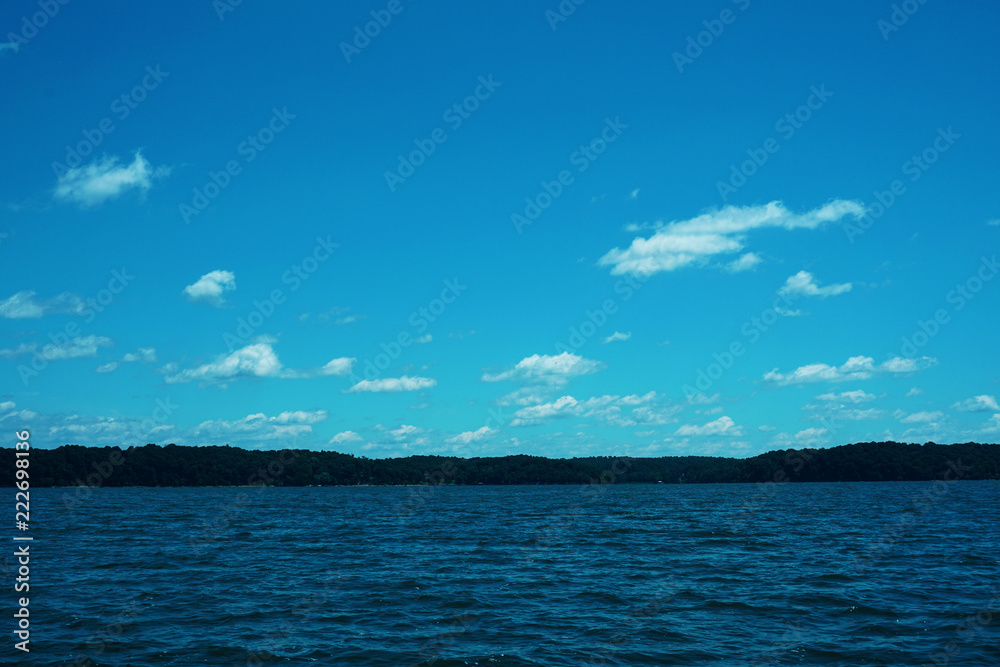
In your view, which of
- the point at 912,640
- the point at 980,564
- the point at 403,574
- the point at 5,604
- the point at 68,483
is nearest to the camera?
the point at 912,640

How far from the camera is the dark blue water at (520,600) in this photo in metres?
19.8

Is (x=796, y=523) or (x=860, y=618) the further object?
(x=796, y=523)

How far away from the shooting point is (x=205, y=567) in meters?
35.0

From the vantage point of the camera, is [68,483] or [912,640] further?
[68,483]

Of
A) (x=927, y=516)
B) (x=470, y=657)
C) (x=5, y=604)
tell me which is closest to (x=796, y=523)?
(x=927, y=516)

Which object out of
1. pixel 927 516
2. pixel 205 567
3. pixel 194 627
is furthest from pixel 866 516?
pixel 194 627

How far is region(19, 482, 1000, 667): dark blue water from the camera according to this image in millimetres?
19750

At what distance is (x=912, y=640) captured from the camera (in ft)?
68.7

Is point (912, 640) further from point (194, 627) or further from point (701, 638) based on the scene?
point (194, 627)

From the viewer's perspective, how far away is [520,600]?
87.6 feet

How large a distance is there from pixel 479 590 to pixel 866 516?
2239 inches

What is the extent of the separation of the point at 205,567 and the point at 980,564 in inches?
1543

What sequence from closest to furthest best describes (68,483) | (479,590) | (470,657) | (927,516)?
(470,657) < (479,590) < (927,516) < (68,483)

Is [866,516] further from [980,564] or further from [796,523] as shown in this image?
[980,564]
